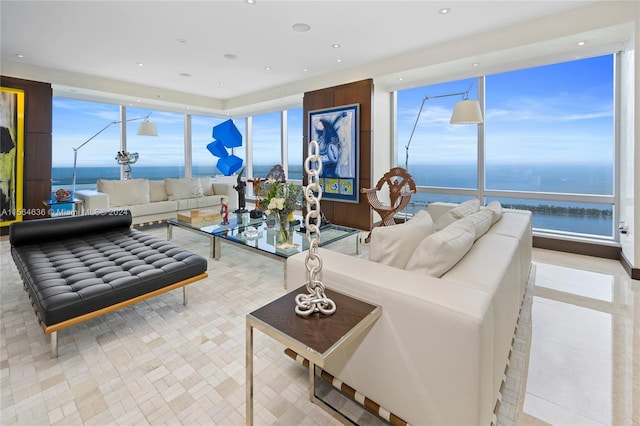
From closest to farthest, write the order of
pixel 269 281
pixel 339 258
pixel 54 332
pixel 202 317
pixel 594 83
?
pixel 339 258 < pixel 54 332 < pixel 202 317 < pixel 269 281 < pixel 594 83

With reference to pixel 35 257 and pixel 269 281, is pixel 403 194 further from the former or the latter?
pixel 35 257

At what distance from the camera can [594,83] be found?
4062 mm

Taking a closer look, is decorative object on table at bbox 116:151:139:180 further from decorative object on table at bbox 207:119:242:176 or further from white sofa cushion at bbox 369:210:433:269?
white sofa cushion at bbox 369:210:433:269

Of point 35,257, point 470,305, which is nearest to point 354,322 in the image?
point 470,305

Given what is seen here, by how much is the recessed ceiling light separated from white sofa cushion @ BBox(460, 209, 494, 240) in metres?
2.88

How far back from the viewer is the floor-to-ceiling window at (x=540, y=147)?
4.03m

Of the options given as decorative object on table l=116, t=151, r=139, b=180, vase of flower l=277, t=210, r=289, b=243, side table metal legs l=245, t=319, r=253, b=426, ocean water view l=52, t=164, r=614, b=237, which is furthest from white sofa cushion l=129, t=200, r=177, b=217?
side table metal legs l=245, t=319, r=253, b=426

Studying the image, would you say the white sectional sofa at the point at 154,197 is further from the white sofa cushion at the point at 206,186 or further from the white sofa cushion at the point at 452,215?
the white sofa cushion at the point at 452,215

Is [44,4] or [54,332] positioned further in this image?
[44,4]

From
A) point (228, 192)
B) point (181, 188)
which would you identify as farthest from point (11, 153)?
point (228, 192)

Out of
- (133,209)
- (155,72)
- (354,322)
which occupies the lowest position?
(354,322)

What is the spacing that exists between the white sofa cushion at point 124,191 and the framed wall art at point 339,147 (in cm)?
315

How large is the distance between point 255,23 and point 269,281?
287cm

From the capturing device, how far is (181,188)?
6.02m
